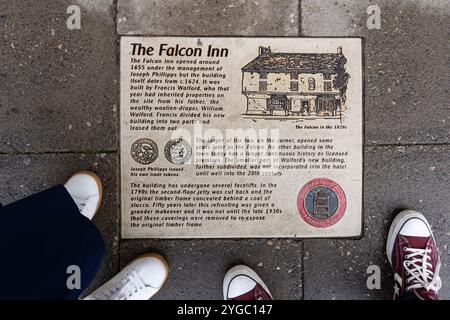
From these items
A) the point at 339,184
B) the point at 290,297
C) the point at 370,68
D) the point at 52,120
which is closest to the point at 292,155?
the point at 339,184

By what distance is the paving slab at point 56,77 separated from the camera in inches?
66.2

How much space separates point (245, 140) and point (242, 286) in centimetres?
63

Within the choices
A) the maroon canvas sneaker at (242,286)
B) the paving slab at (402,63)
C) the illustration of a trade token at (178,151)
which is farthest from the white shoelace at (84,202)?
the paving slab at (402,63)

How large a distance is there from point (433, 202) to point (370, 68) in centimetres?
67

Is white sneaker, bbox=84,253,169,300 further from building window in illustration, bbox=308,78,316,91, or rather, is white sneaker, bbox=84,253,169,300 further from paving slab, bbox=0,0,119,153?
building window in illustration, bbox=308,78,316,91

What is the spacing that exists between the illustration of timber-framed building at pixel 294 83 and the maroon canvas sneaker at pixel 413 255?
0.56 metres

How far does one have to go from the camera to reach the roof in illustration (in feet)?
5.67

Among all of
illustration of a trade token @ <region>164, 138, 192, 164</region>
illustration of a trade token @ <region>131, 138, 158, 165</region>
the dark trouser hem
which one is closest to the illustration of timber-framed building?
illustration of a trade token @ <region>164, 138, 192, 164</region>

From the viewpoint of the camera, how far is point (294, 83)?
1.73 metres

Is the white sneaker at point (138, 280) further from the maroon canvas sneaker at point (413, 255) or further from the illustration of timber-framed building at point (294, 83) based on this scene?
the maroon canvas sneaker at point (413, 255)

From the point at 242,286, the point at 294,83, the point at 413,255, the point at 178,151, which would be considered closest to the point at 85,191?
the point at 178,151

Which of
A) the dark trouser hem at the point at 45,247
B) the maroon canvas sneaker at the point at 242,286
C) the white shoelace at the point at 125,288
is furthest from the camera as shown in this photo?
the maroon canvas sneaker at the point at 242,286

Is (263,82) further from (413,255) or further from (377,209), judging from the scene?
(413,255)

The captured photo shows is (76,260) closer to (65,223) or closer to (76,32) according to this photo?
(65,223)
